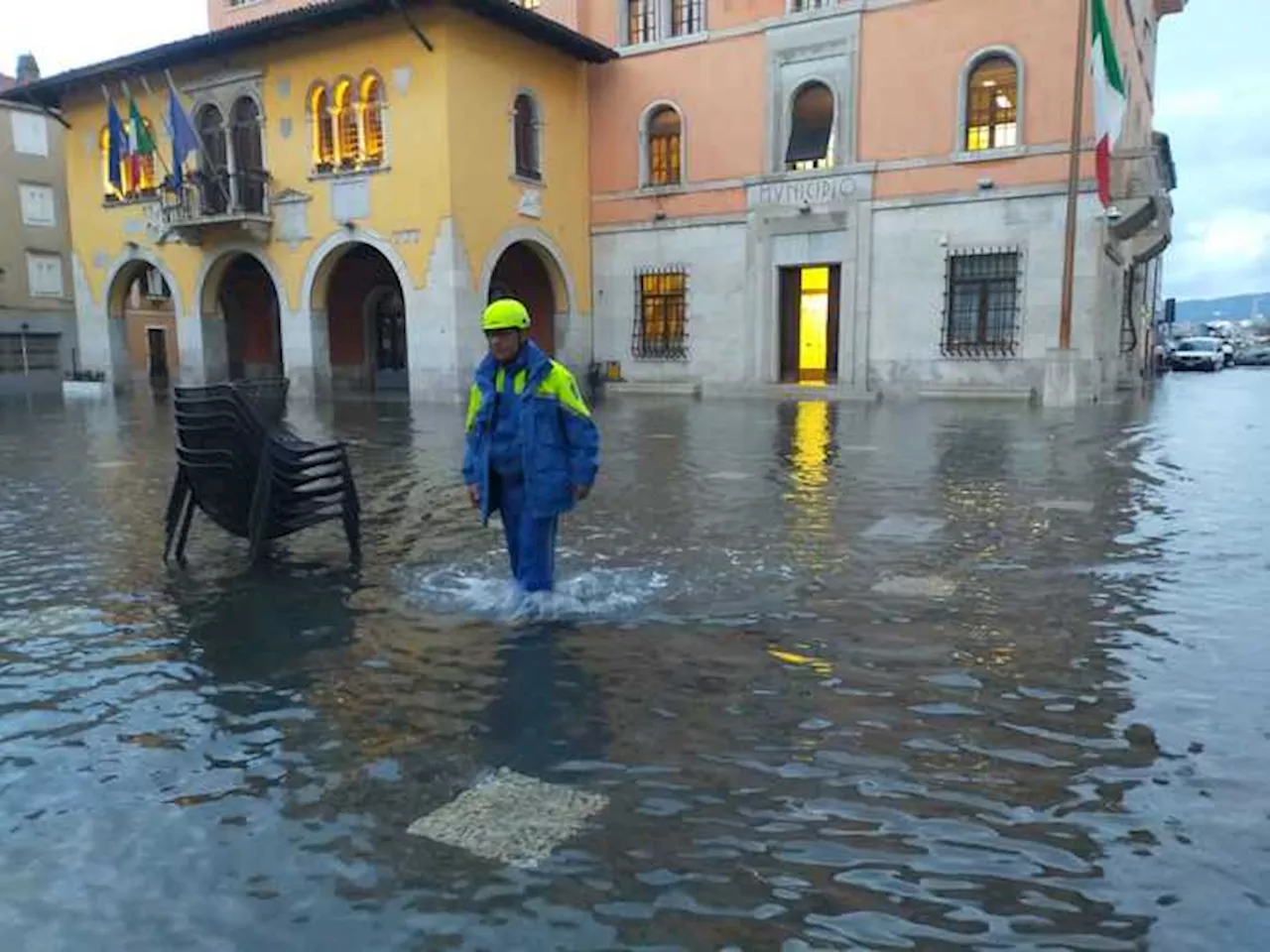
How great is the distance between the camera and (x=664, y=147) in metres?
24.5

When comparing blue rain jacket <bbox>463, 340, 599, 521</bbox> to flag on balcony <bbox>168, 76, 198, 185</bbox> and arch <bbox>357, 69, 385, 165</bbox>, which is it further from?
flag on balcony <bbox>168, 76, 198, 185</bbox>

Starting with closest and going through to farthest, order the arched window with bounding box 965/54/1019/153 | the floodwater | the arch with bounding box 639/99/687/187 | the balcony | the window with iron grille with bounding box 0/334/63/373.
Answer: the floodwater
the arched window with bounding box 965/54/1019/153
the balcony
the arch with bounding box 639/99/687/187
the window with iron grille with bounding box 0/334/63/373

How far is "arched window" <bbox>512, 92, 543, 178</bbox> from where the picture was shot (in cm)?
2305

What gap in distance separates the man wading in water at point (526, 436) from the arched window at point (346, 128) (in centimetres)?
1923

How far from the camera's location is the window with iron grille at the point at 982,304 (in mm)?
20594

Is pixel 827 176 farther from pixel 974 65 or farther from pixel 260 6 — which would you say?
pixel 260 6

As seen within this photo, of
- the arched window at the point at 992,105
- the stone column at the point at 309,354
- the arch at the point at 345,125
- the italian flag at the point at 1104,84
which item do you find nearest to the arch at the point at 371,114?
the arch at the point at 345,125

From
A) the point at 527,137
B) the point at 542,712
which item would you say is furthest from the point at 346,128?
the point at 542,712

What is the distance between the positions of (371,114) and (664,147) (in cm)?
714

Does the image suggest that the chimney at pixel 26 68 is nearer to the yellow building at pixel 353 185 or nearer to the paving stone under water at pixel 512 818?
the yellow building at pixel 353 185

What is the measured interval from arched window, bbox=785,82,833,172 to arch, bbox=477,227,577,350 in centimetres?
600

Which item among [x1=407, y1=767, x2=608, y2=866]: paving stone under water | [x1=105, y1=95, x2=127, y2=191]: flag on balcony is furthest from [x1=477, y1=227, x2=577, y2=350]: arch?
[x1=407, y1=767, x2=608, y2=866]: paving stone under water

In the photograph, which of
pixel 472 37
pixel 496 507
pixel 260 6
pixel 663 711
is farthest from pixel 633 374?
pixel 663 711

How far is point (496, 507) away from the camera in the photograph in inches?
198
